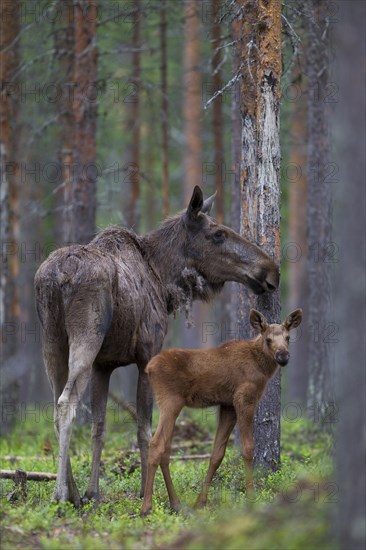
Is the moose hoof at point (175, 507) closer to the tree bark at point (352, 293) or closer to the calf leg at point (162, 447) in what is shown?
the calf leg at point (162, 447)

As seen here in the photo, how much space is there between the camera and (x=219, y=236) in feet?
35.3

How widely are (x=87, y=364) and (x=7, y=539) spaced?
226cm

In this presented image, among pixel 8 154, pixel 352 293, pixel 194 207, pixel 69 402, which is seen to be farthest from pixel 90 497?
pixel 8 154

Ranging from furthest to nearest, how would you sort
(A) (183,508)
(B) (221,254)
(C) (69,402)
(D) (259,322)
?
1. (B) (221,254)
2. (D) (259,322)
3. (A) (183,508)
4. (C) (69,402)

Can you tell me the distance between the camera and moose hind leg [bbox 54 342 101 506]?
8.69 meters

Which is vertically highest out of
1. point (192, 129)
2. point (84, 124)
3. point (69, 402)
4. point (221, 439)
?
point (192, 129)

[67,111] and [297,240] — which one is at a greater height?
[67,111]

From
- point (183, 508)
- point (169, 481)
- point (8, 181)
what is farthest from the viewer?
point (8, 181)

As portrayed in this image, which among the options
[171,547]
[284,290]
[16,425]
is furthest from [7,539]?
[284,290]

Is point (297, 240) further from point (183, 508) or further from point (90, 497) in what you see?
point (183, 508)

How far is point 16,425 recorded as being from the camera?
18875mm

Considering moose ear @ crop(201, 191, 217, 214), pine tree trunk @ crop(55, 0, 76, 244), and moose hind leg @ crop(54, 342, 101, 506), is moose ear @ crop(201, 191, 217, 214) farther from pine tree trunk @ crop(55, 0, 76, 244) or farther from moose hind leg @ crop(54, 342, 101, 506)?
pine tree trunk @ crop(55, 0, 76, 244)

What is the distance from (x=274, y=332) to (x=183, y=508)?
2055mm

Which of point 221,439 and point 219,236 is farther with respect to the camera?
point 219,236
